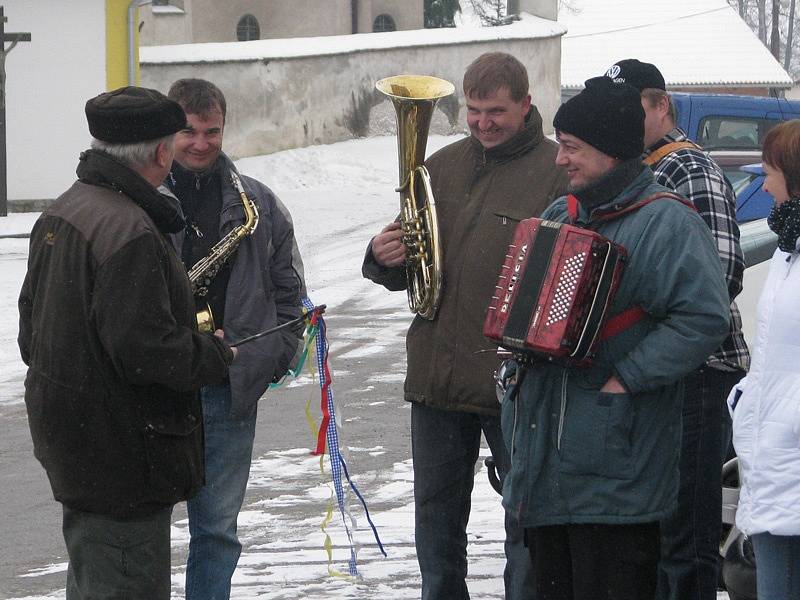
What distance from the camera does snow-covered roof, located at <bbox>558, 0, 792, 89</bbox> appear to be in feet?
133

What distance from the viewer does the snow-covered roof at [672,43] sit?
133 feet

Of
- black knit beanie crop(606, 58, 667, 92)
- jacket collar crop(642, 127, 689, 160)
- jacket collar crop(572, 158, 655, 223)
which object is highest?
black knit beanie crop(606, 58, 667, 92)

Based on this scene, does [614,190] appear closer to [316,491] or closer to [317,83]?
[316,491]

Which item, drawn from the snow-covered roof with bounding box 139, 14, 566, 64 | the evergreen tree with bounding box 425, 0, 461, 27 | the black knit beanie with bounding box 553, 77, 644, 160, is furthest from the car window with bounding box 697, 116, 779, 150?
the evergreen tree with bounding box 425, 0, 461, 27

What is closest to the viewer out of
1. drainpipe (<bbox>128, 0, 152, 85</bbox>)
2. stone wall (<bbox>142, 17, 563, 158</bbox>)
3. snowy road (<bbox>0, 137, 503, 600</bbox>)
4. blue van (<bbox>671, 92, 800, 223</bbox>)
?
snowy road (<bbox>0, 137, 503, 600</bbox>)

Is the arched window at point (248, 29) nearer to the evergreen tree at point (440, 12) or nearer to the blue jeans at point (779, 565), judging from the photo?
the evergreen tree at point (440, 12)

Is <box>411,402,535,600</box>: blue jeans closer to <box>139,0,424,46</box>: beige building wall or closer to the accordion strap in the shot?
the accordion strap

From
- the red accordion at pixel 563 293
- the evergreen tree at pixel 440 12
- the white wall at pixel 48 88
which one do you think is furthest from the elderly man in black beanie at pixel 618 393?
the evergreen tree at pixel 440 12

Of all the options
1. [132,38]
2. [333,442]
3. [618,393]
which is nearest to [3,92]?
[132,38]

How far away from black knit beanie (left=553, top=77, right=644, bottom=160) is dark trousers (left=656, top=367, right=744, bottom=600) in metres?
1.00

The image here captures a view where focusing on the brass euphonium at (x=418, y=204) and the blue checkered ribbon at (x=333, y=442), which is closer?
the brass euphonium at (x=418, y=204)

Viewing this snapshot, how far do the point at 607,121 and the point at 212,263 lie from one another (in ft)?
4.72

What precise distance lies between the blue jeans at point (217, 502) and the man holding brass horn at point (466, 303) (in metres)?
0.61

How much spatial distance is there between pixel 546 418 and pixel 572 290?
0.38 meters
